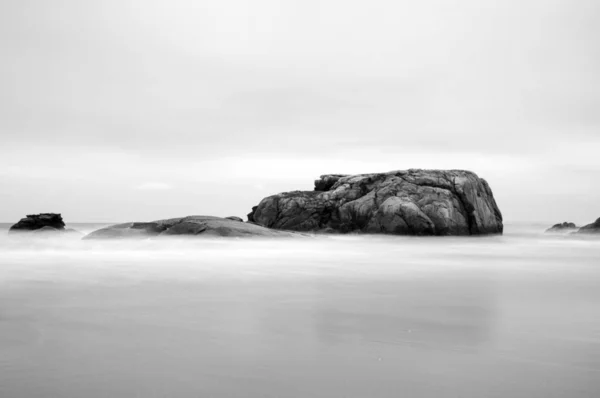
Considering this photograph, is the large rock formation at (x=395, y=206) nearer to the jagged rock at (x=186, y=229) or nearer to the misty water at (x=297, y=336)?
the jagged rock at (x=186, y=229)

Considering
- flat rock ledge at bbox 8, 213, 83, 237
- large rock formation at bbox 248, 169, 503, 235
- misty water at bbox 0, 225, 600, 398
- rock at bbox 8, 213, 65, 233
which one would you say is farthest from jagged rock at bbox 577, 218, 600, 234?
rock at bbox 8, 213, 65, 233

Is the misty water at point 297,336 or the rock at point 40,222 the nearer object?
the misty water at point 297,336

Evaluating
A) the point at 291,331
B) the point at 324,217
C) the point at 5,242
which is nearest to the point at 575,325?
the point at 291,331

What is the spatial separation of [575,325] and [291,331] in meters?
2.86

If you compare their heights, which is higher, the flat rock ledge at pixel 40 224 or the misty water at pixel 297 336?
the flat rock ledge at pixel 40 224

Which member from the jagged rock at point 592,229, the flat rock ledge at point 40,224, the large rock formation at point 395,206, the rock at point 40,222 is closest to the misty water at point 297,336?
the large rock formation at point 395,206

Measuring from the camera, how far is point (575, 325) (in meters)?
5.19

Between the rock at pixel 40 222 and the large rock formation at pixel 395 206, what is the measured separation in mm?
11352

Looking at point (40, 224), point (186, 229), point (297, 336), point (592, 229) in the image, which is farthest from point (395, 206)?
point (297, 336)

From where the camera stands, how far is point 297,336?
4.62 meters

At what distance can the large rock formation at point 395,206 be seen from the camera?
27828 mm

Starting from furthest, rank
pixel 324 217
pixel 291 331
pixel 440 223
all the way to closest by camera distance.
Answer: pixel 324 217
pixel 440 223
pixel 291 331

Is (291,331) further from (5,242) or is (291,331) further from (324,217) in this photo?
(324,217)

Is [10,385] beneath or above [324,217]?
beneath
